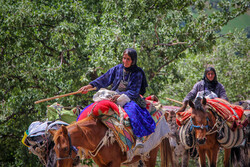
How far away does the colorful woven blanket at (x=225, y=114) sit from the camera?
23.3 feet

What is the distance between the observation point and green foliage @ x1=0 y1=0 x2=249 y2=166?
32.9 feet

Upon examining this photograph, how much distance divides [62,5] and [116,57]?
2.73 m

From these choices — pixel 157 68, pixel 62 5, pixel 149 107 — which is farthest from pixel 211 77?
pixel 62 5

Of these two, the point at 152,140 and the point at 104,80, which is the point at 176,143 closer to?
the point at 152,140

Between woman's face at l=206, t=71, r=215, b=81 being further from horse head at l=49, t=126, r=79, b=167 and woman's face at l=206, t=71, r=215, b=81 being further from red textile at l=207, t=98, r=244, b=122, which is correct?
horse head at l=49, t=126, r=79, b=167

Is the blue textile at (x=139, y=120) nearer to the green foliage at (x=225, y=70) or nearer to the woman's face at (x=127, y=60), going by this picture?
the woman's face at (x=127, y=60)

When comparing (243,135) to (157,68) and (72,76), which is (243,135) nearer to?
(157,68)

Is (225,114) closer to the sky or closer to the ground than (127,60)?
closer to the ground

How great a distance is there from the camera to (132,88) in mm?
5602

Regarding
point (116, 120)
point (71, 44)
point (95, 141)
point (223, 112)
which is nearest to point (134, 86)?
point (116, 120)

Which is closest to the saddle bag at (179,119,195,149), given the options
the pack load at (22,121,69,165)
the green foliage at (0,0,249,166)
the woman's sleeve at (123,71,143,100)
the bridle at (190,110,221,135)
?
the bridle at (190,110,221,135)

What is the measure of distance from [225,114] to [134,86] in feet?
8.16

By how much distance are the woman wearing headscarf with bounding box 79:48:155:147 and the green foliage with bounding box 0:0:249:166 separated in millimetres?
3550

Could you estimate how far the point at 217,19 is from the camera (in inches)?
463
